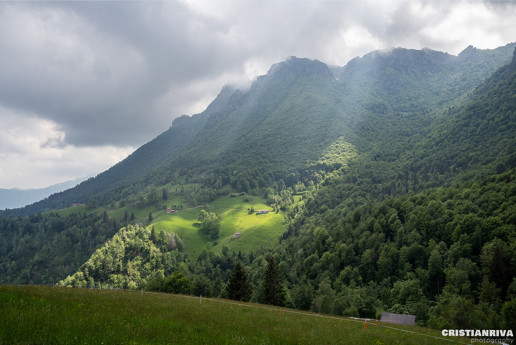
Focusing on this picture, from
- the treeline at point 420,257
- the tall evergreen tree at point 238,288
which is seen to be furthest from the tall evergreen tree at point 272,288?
the treeline at point 420,257

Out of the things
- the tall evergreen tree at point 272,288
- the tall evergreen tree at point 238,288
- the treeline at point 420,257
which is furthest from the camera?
the treeline at point 420,257

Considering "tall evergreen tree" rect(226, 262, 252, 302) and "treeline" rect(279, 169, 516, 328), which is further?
"treeline" rect(279, 169, 516, 328)

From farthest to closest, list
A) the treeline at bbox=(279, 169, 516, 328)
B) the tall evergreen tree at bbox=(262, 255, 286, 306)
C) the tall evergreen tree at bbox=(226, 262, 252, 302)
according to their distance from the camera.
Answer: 1. the treeline at bbox=(279, 169, 516, 328)
2. the tall evergreen tree at bbox=(262, 255, 286, 306)
3. the tall evergreen tree at bbox=(226, 262, 252, 302)

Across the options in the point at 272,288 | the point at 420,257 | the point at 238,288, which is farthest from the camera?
the point at 420,257

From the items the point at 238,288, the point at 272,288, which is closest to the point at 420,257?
the point at 272,288

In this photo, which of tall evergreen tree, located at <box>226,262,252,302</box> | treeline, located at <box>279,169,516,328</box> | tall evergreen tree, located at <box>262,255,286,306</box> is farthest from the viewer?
treeline, located at <box>279,169,516,328</box>

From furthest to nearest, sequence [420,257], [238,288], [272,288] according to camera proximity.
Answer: [420,257], [272,288], [238,288]

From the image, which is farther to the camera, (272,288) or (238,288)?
(272,288)

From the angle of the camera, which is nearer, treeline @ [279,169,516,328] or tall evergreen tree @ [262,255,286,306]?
tall evergreen tree @ [262,255,286,306]

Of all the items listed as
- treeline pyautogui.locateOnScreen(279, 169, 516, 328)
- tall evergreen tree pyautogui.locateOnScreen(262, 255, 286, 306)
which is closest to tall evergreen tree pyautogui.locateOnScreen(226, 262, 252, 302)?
tall evergreen tree pyautogui.locateOnScreen(262, 255, 286, 306)

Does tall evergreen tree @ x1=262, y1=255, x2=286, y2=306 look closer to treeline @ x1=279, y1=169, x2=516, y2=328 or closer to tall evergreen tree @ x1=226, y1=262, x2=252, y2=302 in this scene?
tall evergreen tree @ x1=226, y1=262, x2=252, y2=302

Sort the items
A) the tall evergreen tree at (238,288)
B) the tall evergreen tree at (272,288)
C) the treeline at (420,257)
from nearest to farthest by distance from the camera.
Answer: the tall evergreen tree at (238,288)
the tall evergreen tree at (272,288)
the treeline at (420,257)

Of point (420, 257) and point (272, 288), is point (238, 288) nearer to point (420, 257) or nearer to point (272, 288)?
point (272, 288)

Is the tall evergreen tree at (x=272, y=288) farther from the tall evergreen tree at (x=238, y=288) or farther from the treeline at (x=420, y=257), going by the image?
the treeline at (x=420, y=257)
